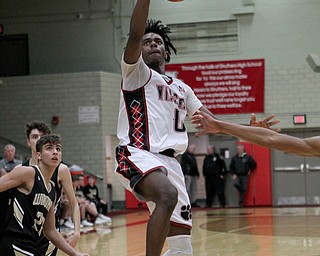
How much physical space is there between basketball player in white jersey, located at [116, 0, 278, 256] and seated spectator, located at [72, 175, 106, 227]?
1077 cm

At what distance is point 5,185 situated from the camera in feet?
19.8

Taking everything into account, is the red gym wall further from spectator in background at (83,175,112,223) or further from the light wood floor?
spectator in background at (83,175,112,223)

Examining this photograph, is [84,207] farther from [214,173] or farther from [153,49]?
[153,49]

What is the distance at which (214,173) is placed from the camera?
2172 centimetres

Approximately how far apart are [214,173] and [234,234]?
25.5 feet

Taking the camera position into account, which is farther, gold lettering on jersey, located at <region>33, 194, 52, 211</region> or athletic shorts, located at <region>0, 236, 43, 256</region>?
gold lettering on jersey, located at <region>33, 194, 52, 211</region>

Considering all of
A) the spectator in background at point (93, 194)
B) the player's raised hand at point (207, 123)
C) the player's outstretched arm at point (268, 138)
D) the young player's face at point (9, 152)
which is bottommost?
the spectator in background at point (93, 194)

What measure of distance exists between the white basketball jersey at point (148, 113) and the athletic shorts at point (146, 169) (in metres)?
0.08

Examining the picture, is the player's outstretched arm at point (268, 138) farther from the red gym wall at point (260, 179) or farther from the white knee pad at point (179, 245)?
the red gym wall at point (260, 179)

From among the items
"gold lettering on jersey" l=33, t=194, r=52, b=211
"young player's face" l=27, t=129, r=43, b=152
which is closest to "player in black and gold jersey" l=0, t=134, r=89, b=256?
"gold lettering on jersey" l=33, t=194, r=52, b=211

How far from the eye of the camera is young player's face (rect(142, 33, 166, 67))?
6.21 meters

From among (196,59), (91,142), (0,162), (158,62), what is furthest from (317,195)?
(158,62)

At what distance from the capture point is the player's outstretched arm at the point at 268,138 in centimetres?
427

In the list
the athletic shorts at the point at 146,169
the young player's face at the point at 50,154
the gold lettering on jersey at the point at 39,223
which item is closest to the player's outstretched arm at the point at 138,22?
the athletic shorts at the point at 146,169
